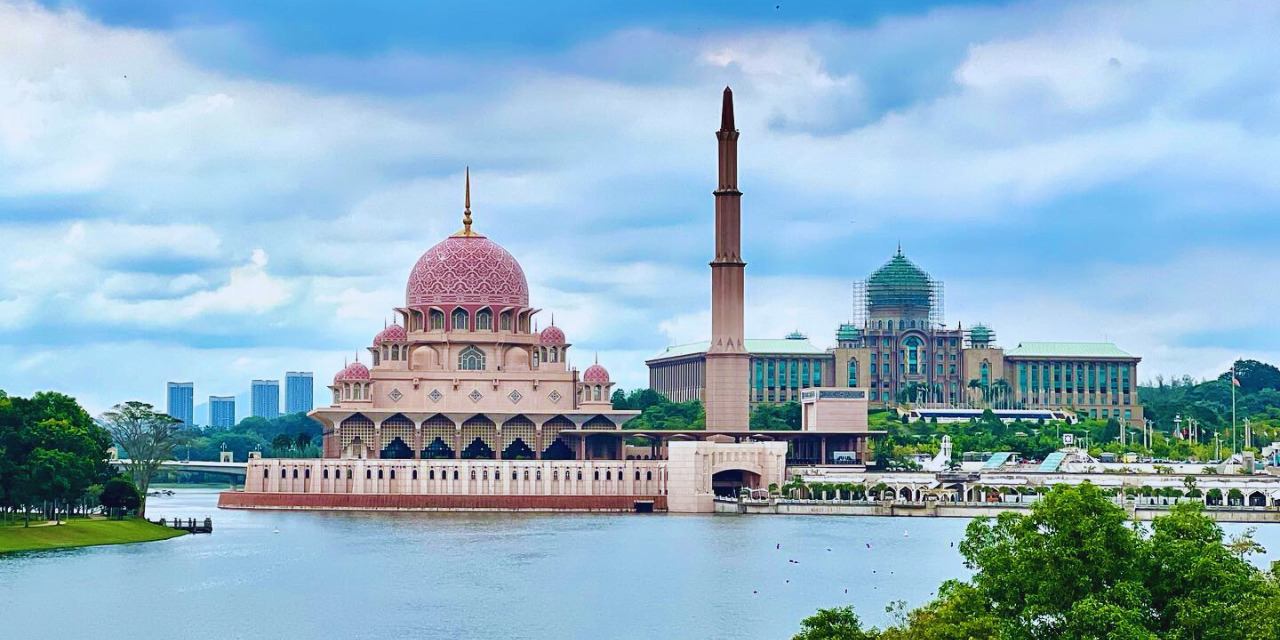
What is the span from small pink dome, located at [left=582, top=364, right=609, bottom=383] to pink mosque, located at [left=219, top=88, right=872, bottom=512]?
0.47ft

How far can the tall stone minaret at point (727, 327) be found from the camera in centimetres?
15388

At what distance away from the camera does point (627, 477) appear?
148 metres

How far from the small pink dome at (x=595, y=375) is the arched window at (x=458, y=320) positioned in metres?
10.0

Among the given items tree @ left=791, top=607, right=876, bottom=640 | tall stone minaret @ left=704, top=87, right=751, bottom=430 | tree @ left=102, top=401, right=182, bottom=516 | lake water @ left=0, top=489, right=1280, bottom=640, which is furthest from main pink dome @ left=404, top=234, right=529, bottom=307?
tree @ left=791, top=607, right=876, bottom=640

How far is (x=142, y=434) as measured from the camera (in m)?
139

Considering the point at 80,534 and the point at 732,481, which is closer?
the point at 80,534

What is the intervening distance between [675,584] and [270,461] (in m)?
67.9

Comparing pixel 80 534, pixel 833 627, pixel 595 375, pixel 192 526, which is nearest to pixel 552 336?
pixel 595 375

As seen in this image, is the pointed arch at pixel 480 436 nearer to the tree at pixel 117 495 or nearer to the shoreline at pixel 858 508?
the shoreline at pixel 858 508

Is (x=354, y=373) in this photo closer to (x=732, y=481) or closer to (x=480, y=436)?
(x=480, y=436)

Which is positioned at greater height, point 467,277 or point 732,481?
point 467,277

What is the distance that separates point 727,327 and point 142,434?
42090 mm

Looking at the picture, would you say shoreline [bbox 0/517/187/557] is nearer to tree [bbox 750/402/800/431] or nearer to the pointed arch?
the pointed arch

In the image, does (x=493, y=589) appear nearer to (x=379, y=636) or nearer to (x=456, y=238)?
(x=379, y=636)
